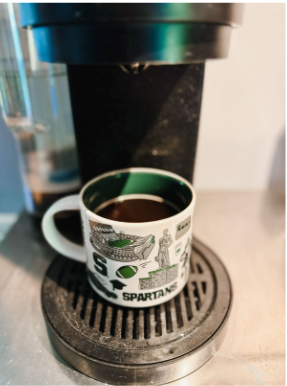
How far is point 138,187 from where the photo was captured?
0.36 metres

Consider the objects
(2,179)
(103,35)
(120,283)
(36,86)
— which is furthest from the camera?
(2,179)

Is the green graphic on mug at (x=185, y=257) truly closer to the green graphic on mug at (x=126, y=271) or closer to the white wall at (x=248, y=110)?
the green graphic on mug at (x=126, y=271)

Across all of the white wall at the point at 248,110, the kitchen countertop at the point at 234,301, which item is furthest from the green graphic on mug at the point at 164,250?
the white wall at the point at 248,110

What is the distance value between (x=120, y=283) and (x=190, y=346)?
3.4 inches

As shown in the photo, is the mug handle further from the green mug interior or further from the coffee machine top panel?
the coffee machine top panel

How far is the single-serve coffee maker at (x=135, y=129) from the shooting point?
0.63ft

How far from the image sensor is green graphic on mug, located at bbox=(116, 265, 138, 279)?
283 millimetres

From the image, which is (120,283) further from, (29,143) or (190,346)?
(29,143)

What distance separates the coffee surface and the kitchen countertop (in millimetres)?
132

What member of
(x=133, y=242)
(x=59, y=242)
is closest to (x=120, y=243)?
(x=133, y=242)

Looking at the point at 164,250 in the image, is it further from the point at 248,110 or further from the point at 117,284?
the point at 248,110

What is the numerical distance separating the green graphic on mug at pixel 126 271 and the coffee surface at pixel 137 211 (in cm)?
5

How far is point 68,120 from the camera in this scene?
17.5 inches

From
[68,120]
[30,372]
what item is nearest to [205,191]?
[68,120]
